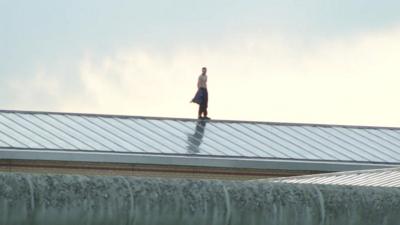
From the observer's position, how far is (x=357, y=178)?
4050cm

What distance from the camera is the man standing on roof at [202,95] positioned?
5194 centimetres

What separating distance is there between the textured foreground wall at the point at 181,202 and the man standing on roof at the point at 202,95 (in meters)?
25.4

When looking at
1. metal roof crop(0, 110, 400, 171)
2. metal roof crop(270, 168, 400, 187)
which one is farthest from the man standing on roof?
metal roof crop(270, 168, 400, 187)

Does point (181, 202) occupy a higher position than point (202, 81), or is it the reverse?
point (202, 81)

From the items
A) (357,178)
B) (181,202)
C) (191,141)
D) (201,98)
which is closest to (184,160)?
(191,141)

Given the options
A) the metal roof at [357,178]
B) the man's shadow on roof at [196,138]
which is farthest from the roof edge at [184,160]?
the metal roof at [357,178]

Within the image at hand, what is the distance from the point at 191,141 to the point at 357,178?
26.4 ft

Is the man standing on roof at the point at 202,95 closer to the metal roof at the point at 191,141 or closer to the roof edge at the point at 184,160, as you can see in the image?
the metal roof at the point at 191,141

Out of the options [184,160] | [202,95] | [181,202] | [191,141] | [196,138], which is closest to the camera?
[181,202]

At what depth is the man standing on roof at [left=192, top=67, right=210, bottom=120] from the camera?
51.9m

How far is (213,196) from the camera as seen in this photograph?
25.2m

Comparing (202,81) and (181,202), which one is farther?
(202,81)

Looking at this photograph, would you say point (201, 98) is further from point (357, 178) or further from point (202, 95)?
point (357, 178)

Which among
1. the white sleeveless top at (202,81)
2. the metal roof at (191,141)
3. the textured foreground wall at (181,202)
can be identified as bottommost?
the textured foreground wall at (181,202)
